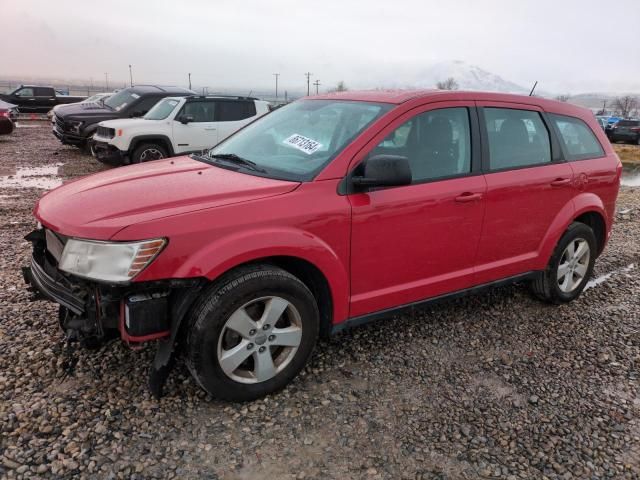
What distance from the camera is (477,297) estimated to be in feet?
14.5

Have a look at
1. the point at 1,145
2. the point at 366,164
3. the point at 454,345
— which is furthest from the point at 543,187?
the point at 1,145

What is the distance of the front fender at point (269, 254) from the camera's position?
2473 millimetres

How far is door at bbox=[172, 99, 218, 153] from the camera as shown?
32.6 ft

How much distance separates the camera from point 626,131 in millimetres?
25484

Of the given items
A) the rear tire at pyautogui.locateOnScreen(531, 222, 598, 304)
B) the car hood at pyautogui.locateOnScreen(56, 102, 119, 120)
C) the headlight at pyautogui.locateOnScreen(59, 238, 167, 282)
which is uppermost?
the car hood at pyautogui.locateOnScreen(56, 102, 119, 120)

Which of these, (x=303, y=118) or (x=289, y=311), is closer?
(x=289, y=311)

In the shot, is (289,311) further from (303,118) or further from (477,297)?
(477,297)

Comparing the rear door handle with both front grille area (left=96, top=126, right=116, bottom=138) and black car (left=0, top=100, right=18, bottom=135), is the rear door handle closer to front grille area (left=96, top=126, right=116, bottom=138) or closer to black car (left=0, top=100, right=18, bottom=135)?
front grille area (left=96, top=126, right=116, bottom=138)

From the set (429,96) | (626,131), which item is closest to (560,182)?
(429,96)

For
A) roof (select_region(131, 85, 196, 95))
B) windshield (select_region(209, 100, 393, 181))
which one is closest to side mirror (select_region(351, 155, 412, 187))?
windshield (select_region(209, 100, 393, 181))

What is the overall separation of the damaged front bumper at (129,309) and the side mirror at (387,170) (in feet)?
3.57

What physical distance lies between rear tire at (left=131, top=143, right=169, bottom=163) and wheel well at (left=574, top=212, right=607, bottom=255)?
25.4ft

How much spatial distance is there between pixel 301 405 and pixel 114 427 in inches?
39.0

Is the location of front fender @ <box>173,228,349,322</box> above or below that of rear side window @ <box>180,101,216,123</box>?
below
